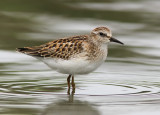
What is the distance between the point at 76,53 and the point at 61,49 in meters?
0.38

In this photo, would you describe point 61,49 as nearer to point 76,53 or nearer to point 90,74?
point 76,53

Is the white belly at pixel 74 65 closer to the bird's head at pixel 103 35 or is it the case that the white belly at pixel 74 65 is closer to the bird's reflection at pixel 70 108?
the bird's head at pixel 103 35

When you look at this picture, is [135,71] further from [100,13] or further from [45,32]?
[100,13]

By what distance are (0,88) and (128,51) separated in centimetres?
554

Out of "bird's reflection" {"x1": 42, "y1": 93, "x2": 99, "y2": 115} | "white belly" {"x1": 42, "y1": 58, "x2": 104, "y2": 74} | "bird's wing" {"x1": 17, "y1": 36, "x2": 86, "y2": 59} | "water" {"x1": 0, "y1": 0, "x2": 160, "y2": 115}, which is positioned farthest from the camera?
"bird's wing" {"x1": 17, "y1": 36, "x2": 86, "y2": 59}

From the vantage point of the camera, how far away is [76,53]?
12477 mm

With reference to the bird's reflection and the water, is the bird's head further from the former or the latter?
the bird's reflection

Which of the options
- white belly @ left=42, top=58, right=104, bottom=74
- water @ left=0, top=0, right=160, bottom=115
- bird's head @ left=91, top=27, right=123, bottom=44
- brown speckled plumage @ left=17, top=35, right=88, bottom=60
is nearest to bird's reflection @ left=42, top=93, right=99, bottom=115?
water @ left=0, top=0, right=160, bottom=115

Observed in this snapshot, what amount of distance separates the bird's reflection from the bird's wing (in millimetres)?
1136

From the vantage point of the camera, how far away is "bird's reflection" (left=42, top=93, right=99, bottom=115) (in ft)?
35.0

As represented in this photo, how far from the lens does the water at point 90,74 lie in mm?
11273

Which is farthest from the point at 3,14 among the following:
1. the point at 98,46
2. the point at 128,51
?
the point at 98,46

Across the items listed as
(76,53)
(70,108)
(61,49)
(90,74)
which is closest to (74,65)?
(76,53)

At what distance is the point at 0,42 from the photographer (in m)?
18.0
